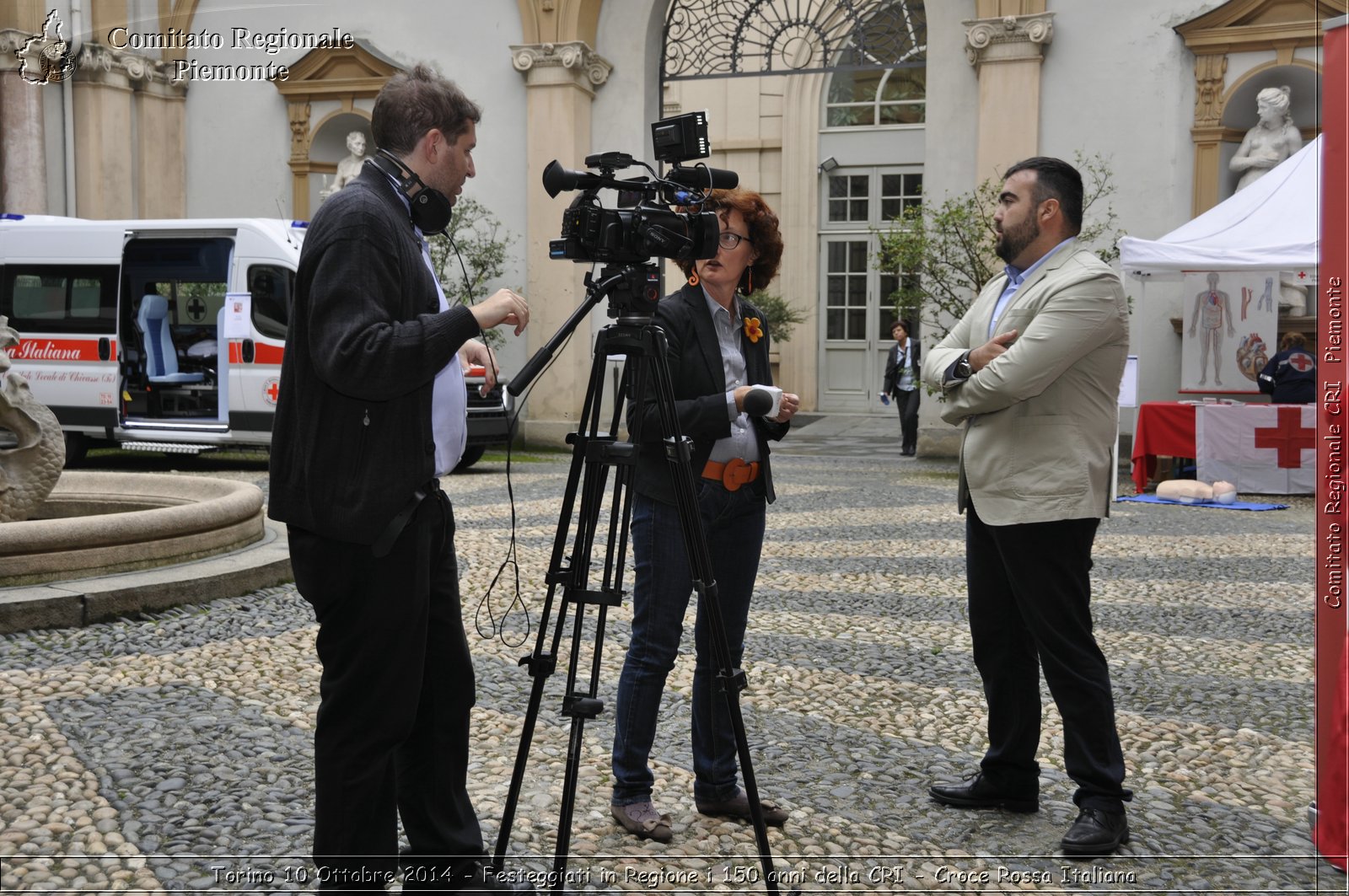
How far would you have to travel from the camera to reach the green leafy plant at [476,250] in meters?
15.7

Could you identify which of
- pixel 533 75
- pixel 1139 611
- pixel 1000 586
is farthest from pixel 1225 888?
pixel 533 75

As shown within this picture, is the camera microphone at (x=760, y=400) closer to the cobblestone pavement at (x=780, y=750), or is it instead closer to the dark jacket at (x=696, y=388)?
the dark jacket at (x=696, y=388)

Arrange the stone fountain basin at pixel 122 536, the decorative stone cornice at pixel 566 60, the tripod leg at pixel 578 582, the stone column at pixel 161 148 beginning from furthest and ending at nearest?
the stone column at pixel 161 148
the decorative stone cornice at pixel 566 60
the stone fountain basin at pixel 122 536
the tripod leg at pixel 578 582

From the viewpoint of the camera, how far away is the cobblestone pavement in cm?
321

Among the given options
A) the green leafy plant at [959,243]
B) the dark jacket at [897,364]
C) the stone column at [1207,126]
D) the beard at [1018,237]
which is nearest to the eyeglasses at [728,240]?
the beard at [1018,237]

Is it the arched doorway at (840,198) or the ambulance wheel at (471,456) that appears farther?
the arched doorway at (840,198)

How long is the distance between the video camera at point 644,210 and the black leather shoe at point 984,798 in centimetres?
179

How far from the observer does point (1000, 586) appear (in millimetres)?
3787

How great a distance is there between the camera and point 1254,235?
10867 millimetres

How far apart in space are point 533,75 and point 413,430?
13.8m

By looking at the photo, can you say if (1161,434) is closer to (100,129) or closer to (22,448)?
(22,448)

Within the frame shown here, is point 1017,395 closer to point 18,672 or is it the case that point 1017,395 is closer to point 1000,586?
point 1000,586

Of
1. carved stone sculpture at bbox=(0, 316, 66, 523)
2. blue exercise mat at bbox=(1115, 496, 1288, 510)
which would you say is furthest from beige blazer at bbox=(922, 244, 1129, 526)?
blue exercise mat at bbox=(1115, 496, 1288, 510)

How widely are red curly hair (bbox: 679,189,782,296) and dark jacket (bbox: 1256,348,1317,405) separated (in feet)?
32.6
